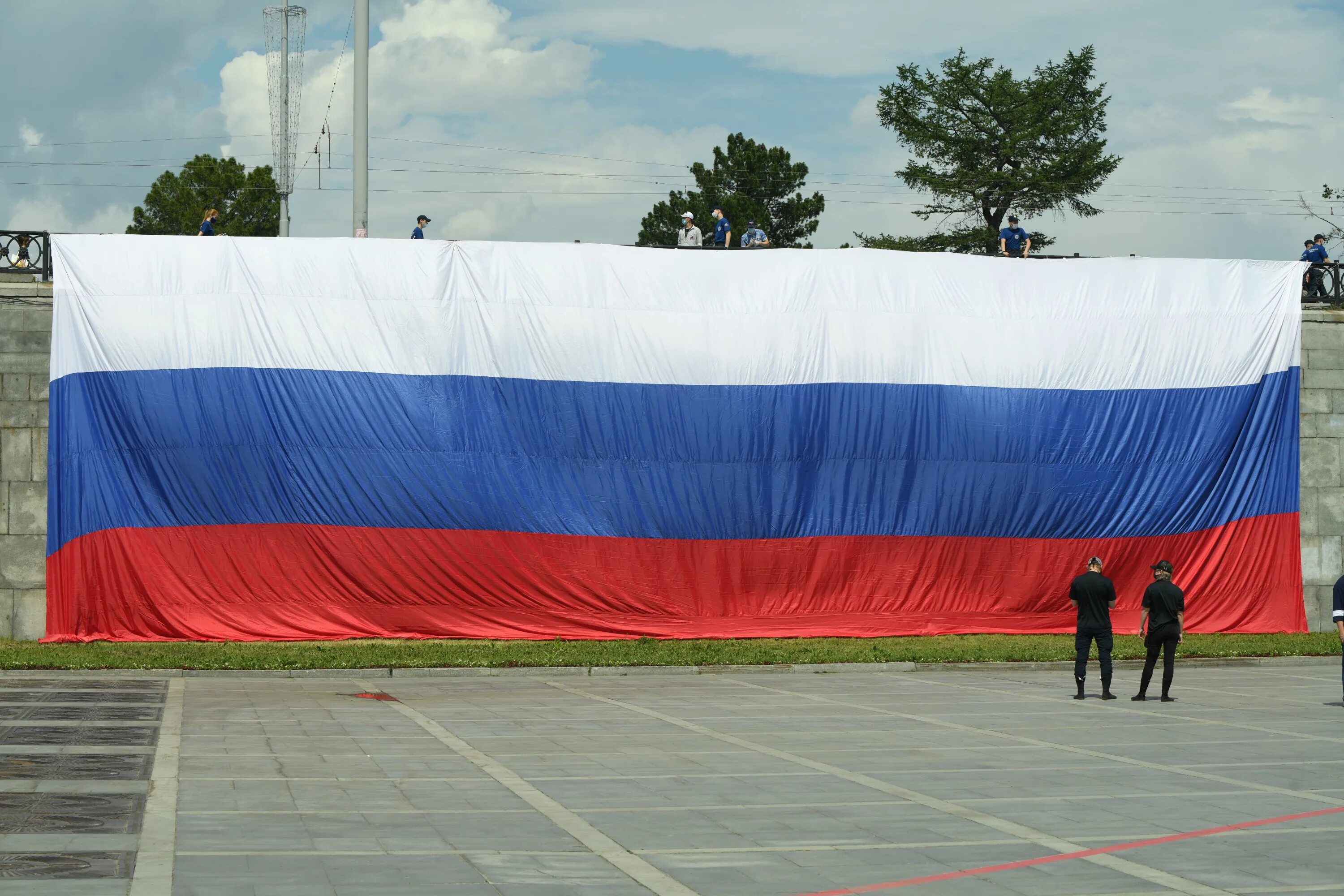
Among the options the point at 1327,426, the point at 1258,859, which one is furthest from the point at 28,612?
the point at 1327,426

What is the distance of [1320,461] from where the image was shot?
1029 inches

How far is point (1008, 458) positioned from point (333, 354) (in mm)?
11386

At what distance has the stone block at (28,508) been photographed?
22.7 m

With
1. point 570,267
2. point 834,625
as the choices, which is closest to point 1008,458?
point 834,625

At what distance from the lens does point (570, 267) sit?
24.1m

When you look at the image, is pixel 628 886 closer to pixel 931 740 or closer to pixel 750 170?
pixel 931 740

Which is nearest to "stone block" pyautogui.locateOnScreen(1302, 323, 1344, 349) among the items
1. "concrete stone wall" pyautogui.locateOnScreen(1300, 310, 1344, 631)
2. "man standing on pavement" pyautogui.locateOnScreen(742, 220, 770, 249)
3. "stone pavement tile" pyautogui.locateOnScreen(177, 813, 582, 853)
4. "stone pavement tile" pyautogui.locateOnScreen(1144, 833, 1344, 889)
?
"concrete stone wall" pyautogui.locateOnScreen(1300, 310, 1344, 631)

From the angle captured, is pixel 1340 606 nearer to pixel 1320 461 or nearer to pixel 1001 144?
pixel 1320 461

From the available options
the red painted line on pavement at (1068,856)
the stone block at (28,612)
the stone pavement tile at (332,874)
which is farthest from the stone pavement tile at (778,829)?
the stone block at (28,612)

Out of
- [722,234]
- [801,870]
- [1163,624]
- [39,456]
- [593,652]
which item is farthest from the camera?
[722,234]

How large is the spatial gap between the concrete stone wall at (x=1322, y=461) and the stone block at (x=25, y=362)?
70.4 ft

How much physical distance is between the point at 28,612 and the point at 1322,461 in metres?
22.2

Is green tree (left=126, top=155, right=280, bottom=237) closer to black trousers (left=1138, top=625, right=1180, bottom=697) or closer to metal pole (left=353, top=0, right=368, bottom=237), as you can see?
metal pole (left=353, top=0, right=368, bottom=237)

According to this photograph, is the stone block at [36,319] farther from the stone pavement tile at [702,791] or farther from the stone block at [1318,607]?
the stone block at [1318,607]
